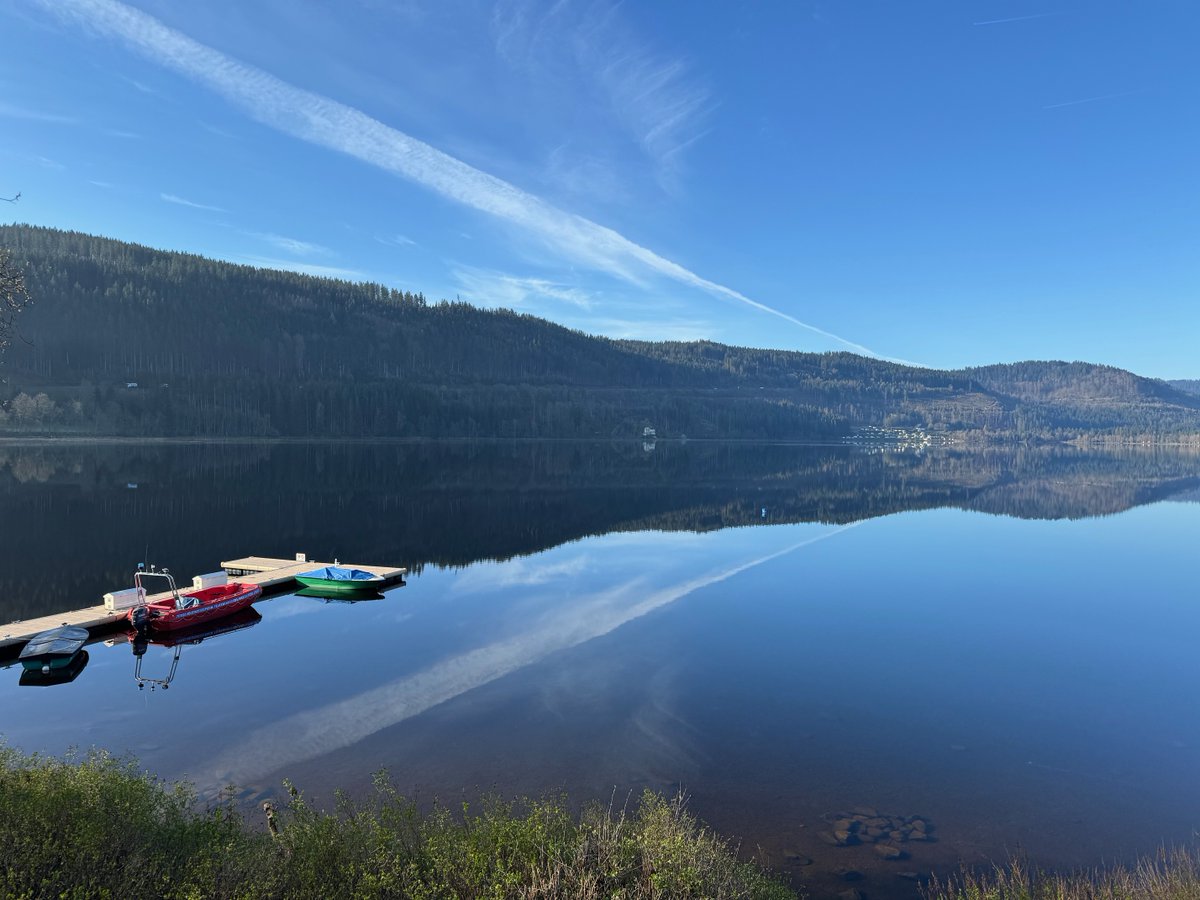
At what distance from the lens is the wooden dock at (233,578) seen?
29070 mm

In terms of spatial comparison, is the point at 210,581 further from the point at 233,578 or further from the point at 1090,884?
the point at 1090,884

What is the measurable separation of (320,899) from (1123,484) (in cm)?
16258

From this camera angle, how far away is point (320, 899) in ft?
34.5

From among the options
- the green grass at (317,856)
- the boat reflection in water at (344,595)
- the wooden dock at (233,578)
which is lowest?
the boat reflection in water at (344,595)

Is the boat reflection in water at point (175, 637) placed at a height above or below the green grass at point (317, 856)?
below

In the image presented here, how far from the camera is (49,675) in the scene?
26.6 meters

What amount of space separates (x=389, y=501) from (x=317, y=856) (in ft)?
242

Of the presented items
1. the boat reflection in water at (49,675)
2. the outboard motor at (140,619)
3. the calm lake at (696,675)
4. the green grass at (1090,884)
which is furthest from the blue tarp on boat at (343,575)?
the green grass at (1090,884)

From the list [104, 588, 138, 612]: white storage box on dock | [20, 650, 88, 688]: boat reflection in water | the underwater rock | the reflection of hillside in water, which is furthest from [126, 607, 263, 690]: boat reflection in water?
the underwater rock

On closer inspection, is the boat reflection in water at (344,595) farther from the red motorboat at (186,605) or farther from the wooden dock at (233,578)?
the red motorboat at (186,605)

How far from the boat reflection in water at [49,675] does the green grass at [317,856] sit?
53.0 feet

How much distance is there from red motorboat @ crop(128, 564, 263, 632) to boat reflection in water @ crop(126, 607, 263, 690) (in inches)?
11.0

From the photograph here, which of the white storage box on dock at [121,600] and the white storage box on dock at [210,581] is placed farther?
the white storage box on dock at [210,581]

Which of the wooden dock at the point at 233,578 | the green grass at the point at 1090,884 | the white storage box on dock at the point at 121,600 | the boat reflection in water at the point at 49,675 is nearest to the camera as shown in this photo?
the green grass at the point at 1090,884
